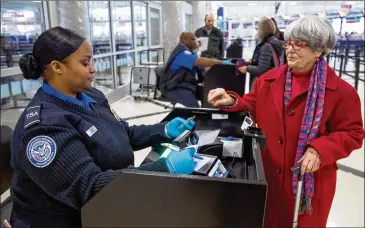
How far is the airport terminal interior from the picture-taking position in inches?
96.1

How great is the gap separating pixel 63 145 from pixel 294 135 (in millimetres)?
981

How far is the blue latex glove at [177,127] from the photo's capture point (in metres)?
1.34

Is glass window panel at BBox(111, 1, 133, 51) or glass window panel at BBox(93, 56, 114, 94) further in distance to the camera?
glass window panel at BBox(111, 1, 133, 51)

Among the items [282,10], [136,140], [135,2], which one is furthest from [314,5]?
[136,140]

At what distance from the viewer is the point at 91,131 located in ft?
3.33

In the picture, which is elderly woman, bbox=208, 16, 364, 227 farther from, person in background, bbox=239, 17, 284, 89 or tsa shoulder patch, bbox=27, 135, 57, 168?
person in background, bbox=239, 17, 284, 89

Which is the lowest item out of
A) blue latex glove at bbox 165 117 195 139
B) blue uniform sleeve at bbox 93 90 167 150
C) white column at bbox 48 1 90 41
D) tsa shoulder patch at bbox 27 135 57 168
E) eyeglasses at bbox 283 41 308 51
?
blue uniform sleeve at bbox 93 90 167 150

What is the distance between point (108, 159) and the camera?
1.05 metres

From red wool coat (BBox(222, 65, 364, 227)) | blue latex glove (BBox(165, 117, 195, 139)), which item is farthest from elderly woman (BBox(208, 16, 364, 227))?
blue latex glove (BBox(165, 117, 195, 139))

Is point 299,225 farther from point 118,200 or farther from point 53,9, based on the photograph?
point 53,9

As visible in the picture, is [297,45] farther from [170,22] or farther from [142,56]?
[142,56]

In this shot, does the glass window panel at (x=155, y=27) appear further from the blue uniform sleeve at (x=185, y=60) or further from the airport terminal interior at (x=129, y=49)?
the blue uniform sleeve at (x=185, y=60)

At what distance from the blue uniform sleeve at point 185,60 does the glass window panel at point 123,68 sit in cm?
329

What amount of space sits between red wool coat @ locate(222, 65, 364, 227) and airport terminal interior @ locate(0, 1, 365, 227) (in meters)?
0.35
